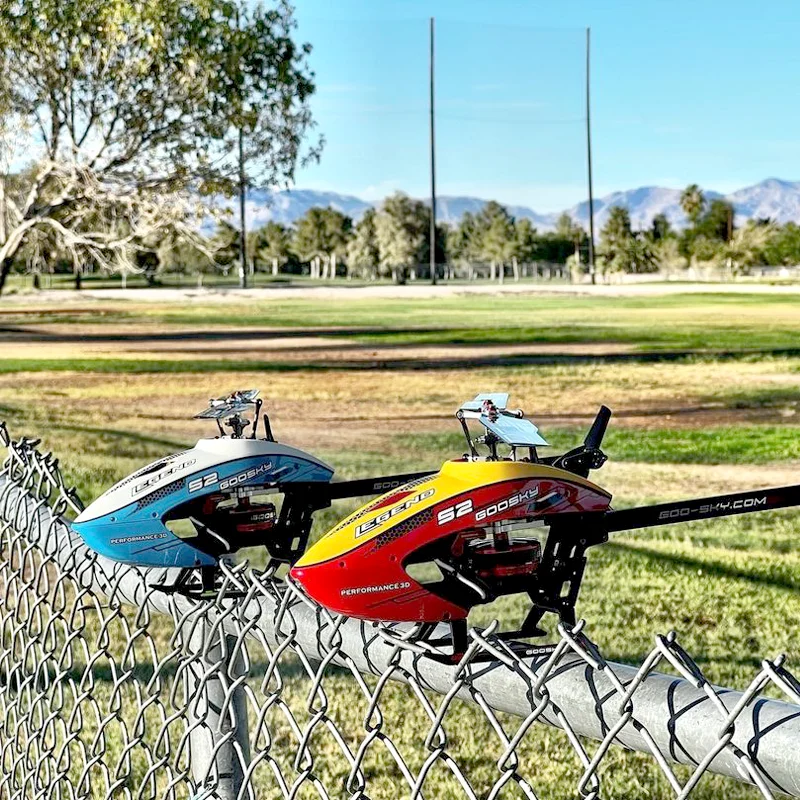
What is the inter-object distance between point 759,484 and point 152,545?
25.5ft

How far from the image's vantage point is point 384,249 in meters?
22.2

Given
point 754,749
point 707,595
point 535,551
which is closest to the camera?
point 754,749

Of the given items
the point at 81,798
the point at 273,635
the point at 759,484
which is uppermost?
the point at 273,635

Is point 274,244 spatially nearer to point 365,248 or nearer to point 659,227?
point 365,248

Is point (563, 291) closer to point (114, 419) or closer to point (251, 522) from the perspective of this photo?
point (114, 419)

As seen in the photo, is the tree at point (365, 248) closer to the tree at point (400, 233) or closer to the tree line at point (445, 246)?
the tree line at point (445, 246)

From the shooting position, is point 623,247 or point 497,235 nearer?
point 623,247

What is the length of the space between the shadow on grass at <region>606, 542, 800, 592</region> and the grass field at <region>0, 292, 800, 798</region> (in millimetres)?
13

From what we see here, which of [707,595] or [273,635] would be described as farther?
[707,595]

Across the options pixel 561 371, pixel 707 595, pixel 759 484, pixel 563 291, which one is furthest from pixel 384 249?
pixel 707 595

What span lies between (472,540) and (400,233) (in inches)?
842

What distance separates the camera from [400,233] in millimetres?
22266

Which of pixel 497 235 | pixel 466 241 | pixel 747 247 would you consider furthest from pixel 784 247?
pixel 466 241

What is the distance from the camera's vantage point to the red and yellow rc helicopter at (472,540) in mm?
1035
